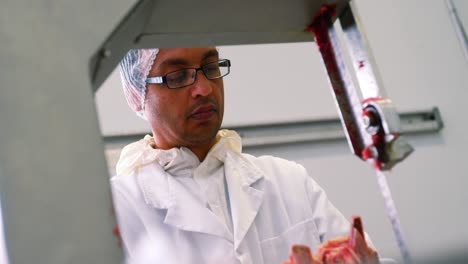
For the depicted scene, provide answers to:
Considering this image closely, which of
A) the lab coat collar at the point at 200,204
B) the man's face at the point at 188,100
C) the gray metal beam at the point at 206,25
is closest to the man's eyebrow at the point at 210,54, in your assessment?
the man's face at the point at 188,100

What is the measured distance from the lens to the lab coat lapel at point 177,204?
1214 mm

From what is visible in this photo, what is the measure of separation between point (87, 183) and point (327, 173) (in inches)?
72.9

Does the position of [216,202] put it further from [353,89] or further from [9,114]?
[9,114]

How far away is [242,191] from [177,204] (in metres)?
0.17

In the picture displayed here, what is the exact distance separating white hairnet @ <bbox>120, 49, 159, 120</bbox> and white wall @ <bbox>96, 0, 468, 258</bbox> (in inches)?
23.5

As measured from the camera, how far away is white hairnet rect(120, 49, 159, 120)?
4.34 feet

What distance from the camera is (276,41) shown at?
26.2 inches

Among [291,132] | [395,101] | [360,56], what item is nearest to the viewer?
[360,56]

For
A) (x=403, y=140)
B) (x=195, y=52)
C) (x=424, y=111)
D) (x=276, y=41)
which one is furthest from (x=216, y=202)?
(x=424, y=111)

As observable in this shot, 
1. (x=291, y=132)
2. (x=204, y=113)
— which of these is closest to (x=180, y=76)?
(x=204, y=113)

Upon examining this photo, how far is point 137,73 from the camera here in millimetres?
1355

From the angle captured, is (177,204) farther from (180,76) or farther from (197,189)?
(180,76)

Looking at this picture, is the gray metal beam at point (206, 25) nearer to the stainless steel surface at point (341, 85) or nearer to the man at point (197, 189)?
the stainless steel surface at point (341, 85)

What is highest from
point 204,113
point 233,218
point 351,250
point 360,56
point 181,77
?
point 181,77
